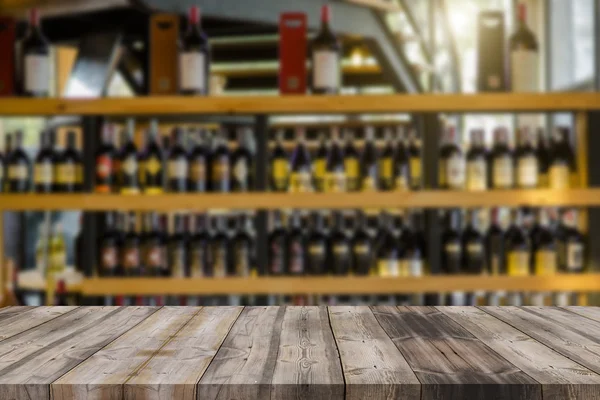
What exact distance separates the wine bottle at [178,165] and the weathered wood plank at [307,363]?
4.51 feet

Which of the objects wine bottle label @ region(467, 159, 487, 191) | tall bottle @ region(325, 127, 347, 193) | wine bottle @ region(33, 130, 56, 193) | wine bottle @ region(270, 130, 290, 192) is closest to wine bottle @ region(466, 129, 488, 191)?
wine bottle label @ region(467, 159, 487, 191)

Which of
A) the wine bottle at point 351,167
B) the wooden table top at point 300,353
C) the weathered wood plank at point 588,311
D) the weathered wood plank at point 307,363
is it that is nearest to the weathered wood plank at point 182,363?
the wooden table top at point 300,353

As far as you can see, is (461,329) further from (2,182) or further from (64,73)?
(64,73)

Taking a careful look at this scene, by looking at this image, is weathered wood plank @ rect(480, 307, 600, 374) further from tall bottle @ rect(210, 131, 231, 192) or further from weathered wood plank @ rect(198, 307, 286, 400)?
tall bottle @ rect(210, 131, 231, 192)

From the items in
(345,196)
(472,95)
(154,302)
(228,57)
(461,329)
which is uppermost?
(228,57)

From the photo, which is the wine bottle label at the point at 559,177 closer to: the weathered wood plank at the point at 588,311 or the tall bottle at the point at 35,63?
the weathered wood plank at the point at 588,311

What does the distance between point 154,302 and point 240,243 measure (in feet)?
1.70

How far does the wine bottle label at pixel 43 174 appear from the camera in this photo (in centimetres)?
251

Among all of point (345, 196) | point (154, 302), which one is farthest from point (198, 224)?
point (345, 196)

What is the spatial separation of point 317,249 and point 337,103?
613 mm

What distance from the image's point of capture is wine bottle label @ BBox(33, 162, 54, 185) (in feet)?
8.25

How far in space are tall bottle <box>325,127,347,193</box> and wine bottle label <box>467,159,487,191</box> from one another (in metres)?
0.50

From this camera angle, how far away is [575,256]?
8.16ft

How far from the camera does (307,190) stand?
2514 millimetres
